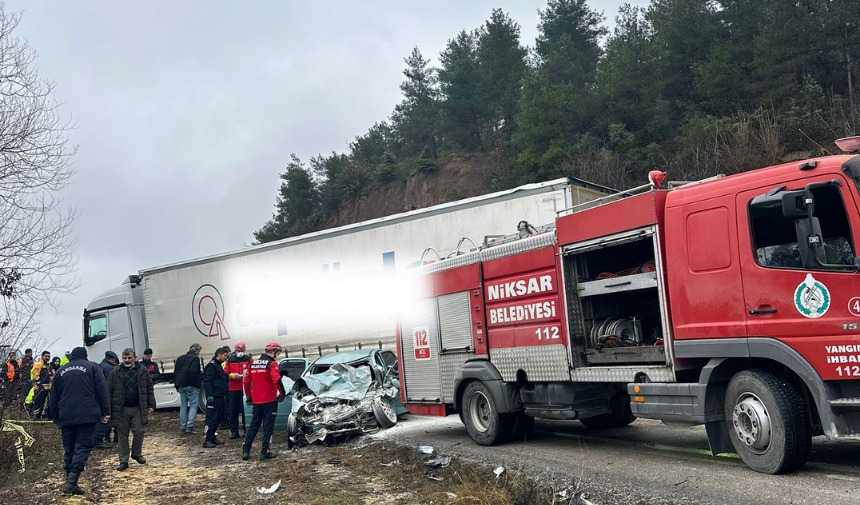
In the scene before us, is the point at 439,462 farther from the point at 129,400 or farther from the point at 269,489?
the point at 129,400

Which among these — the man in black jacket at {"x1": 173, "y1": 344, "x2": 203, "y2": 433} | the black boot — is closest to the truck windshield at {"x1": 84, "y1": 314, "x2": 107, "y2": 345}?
the man in black jacket at {"x1": 173, "y1": 344, "x2": 203, "y2": 433}

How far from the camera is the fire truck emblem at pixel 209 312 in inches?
755

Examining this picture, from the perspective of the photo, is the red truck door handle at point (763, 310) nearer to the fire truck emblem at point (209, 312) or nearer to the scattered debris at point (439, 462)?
the scattered debris at point (439, 462)

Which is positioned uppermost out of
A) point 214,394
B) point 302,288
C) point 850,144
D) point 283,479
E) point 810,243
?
point 850,144

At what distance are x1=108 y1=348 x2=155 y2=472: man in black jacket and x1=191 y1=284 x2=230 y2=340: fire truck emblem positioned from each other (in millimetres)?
8070

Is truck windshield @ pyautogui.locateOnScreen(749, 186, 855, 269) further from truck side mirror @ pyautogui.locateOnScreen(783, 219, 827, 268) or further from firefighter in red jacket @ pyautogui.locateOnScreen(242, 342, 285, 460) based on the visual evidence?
firefighter in red jacket @ pyautogui.locateOnScreen(242, 342, 285, 460)

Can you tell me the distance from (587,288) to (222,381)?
7.60 metres

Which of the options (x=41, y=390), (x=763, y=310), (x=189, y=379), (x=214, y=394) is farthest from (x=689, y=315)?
(x=41, y=390)

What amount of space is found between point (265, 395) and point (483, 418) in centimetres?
325

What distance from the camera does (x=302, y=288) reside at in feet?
56.5

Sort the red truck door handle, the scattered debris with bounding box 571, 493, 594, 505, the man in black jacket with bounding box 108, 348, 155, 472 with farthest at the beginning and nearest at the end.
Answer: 1. the man in black jacket with bounding box 108, 348, 155, 472
2. the red truck door handle
3. the scattered debris with bounding box 571, 493, 594, 505

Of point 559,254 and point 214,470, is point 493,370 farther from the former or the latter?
point 214,470

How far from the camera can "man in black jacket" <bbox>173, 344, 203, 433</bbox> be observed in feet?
47.1

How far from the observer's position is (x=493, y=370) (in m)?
9.71
